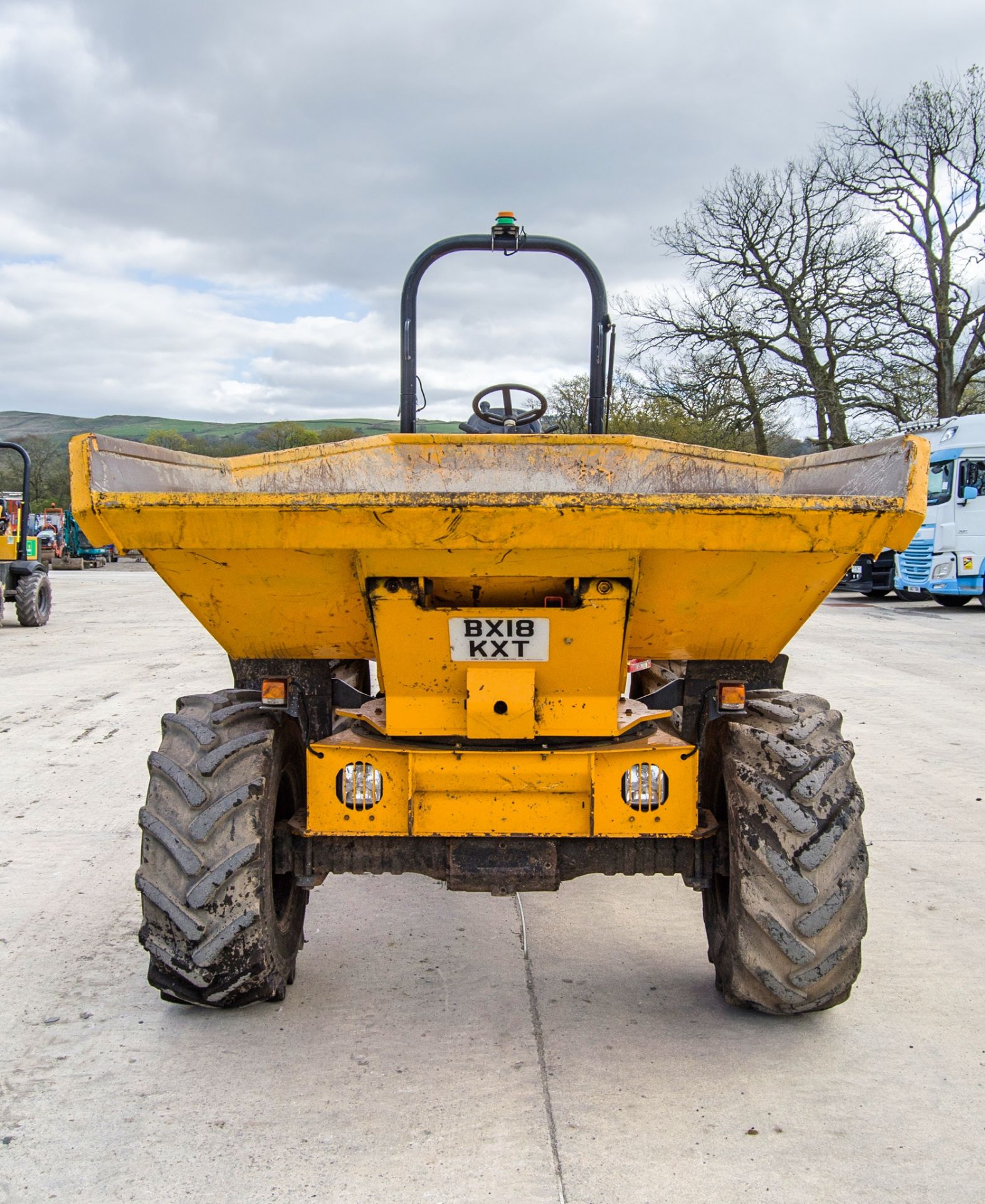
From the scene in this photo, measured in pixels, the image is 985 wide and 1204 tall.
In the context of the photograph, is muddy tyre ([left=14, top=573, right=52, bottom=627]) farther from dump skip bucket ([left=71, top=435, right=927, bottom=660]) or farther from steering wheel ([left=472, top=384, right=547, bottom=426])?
dump skip bucket ([left=71, top=435, right=927, bottom=660])

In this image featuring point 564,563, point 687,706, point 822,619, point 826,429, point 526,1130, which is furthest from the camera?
point 826,429

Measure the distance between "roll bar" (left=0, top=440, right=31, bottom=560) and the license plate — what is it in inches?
439

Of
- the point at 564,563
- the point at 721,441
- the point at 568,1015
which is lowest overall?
the point at 568,1015

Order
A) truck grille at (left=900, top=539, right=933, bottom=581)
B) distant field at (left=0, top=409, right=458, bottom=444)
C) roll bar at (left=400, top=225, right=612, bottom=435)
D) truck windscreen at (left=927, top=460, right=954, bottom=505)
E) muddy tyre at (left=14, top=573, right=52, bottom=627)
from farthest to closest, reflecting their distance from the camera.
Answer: distant field at (left=0, top=409, right=458, bottom=444)
truck grille at (left=900, top=539, right=933, bottom=581)
truck windscreen at (left=927, top=460, right=954, bottom=505)
muddy tyre at (left=14, top=573, right=52, bottom=627)
roll bar at (left=400, top=225, right=612, bottom=435)

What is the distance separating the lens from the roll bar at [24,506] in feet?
42.7

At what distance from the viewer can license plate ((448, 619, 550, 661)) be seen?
2.83m

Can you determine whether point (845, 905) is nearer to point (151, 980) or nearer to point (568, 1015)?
point (568, 1015)

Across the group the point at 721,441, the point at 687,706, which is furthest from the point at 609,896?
the point at 721,441

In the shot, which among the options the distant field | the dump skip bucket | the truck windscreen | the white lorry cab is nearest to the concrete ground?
the dump skip bucket

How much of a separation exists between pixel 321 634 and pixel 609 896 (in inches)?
71.8

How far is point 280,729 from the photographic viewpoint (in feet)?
10.4

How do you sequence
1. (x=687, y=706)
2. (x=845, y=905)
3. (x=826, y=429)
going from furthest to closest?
(x=826, y=429) < (x=687, y=706) < (x=845, y=905)

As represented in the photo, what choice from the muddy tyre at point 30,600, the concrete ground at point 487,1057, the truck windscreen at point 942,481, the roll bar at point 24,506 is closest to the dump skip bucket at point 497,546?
the concrete ground at point 487,1057

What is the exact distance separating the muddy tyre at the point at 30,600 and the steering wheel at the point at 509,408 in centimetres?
1088
